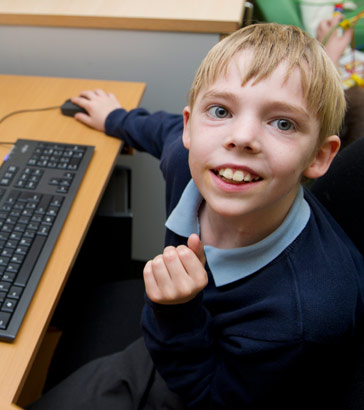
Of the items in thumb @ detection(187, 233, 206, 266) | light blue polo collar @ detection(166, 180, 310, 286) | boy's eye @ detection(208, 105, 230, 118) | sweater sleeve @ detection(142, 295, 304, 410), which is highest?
boy's eye @ detection(208, 105, 230, 118)

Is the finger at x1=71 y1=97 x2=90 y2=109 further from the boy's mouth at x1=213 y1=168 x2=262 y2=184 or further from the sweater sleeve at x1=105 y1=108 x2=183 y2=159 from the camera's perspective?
the boy's mouth at x1=213 y1=168 x2=262 y2=184

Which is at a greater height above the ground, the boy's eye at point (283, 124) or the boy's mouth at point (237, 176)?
the boy's eye at point (283, 124)

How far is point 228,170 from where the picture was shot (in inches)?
21.9

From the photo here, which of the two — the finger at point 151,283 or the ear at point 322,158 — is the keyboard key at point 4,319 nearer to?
the finger at point 151,283

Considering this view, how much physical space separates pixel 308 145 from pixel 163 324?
343 mm

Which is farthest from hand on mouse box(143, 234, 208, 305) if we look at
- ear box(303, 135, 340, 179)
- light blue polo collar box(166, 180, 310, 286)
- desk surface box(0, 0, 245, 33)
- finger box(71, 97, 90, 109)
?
desk surface box(0, 0, 245, 33)

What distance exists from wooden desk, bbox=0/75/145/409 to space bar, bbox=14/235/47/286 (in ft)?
0.08

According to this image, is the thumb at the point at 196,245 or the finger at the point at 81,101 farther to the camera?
the finger at the point at 81,101

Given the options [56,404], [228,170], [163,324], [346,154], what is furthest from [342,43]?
[56,404]

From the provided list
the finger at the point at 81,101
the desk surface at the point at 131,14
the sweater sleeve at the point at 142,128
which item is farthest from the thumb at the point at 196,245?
the desk surface at the point at 131,14

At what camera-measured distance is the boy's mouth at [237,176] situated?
0.55m

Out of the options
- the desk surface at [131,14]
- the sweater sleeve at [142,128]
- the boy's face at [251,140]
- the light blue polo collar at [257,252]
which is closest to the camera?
the boy's face at [251,140]

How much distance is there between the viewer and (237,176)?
21.6 inches

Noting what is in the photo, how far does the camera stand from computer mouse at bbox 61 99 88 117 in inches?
38.8
